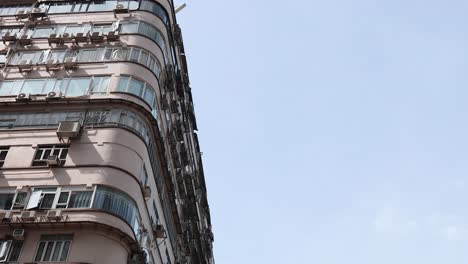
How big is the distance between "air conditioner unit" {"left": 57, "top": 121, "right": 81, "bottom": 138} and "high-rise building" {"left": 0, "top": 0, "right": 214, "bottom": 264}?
49mm

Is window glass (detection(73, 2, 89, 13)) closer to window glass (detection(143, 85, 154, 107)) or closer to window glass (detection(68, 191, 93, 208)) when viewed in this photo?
window glass (detection(143, 85, 154, 107))

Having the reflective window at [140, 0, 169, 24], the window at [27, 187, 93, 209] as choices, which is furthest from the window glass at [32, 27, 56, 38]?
the window at [27, 187, 93, 209]

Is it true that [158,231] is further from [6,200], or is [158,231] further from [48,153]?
[6,200]

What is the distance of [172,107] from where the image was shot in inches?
1136

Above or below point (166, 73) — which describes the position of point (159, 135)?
below

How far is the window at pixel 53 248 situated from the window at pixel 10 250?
64 cm

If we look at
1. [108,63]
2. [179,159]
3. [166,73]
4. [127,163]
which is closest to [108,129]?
[127,163]

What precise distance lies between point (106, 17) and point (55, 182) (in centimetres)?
976

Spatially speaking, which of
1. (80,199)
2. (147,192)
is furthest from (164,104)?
(80,199)

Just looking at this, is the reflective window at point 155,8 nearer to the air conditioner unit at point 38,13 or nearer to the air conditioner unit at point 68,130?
the air conditioner unit at point 38,13

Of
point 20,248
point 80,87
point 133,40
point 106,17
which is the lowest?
point 20,248

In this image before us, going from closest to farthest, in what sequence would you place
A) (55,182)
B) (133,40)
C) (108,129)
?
(55,182), (108,129), (133,40)

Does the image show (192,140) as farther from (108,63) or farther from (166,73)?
(108,63)

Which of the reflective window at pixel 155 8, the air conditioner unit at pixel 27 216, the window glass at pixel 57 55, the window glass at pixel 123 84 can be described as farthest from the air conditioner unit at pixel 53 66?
the air conditioner unit at pixel 27 216
